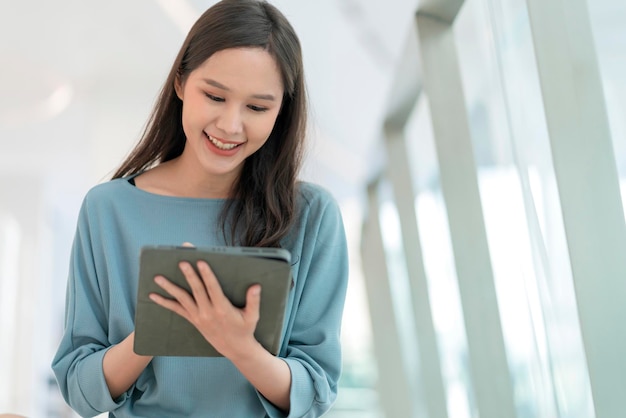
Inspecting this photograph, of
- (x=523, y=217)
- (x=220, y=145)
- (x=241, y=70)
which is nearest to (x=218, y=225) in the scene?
(x=220, y=145)

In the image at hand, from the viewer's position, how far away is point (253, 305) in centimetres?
136

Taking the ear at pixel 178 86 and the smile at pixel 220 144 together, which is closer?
the smile at pixel 220 144

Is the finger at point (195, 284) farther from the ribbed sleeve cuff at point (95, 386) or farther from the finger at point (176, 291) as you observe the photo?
the ribbed sleeve cuff at point (95, 386)

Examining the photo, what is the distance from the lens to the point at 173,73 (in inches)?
69.6

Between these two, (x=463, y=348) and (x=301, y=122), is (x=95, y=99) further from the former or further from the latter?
(x=301, y=122)

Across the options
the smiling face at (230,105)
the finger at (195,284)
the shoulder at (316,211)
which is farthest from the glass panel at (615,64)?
the finger at (195,284)

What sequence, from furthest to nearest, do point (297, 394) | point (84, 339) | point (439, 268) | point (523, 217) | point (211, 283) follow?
point (439, 268), point (523, 217), point (84, 339), point (297, 394), point (211, 283)

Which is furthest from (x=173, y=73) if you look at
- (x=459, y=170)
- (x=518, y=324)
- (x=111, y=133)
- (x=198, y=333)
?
(x=111, y=133)

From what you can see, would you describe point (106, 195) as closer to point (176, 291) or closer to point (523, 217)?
point (176, 291)

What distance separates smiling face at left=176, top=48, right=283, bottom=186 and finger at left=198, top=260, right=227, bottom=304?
0.37 metres

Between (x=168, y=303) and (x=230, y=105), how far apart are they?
435 millimetres

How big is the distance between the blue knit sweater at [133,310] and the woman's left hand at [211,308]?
0.23 m

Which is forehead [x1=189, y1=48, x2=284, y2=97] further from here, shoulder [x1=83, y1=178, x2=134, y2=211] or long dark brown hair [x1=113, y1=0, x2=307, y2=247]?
shoulder [x1=83, y1=178, x2=134, y2=211]

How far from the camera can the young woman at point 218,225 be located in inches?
63.8
